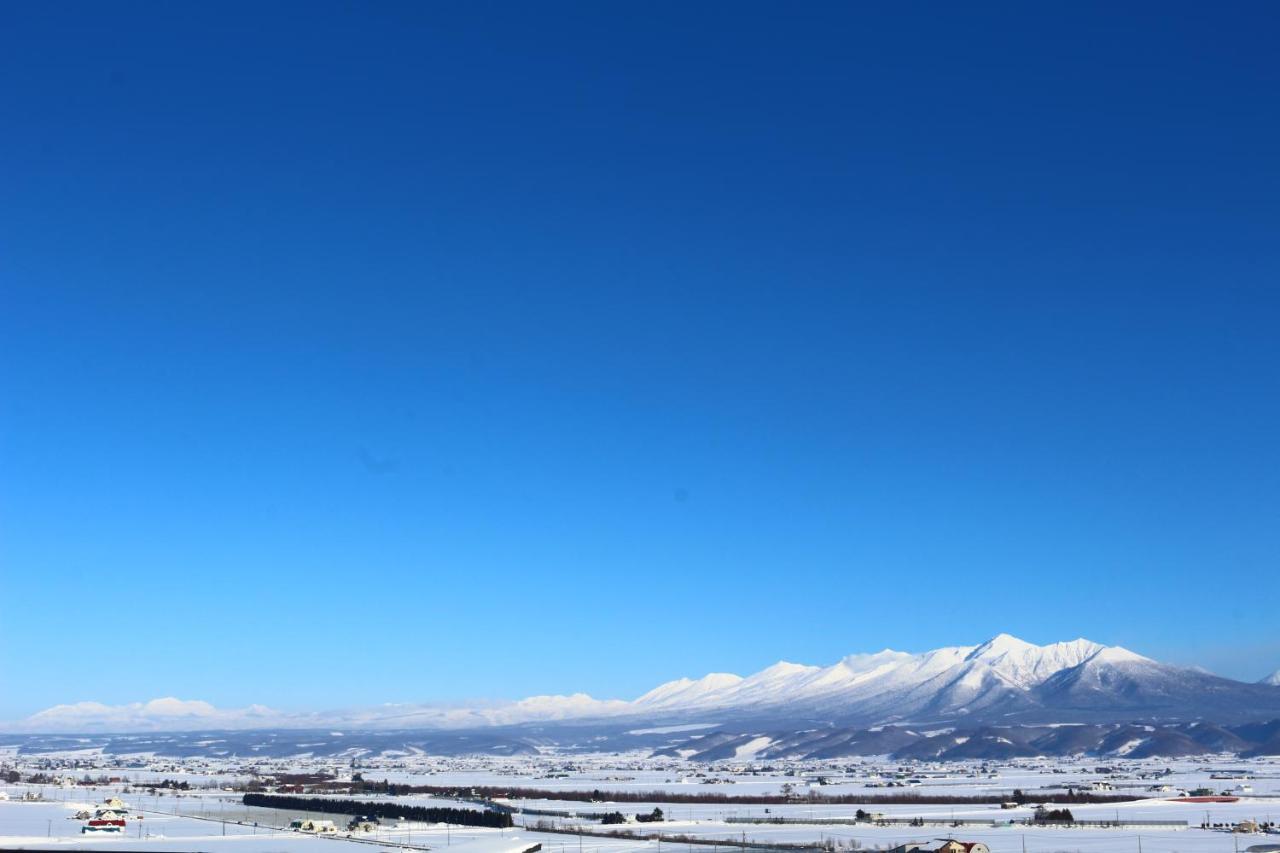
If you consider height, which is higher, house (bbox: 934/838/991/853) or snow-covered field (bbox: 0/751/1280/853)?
house (bbox: 934/838/991/853)

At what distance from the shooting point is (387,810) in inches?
2638

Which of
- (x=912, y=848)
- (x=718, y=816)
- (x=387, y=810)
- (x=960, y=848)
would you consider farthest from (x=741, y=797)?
(x=960, y=848)

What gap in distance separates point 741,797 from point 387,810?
27.4 meters

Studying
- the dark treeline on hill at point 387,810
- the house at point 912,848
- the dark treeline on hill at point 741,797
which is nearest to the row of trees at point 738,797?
the dark treeline on hill at point 741,797

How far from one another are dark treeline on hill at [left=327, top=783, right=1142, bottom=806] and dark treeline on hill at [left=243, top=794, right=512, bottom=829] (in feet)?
29.2

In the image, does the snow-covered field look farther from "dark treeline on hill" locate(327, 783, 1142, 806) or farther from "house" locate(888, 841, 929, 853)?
"house" locate(888, 841, 929, 853)

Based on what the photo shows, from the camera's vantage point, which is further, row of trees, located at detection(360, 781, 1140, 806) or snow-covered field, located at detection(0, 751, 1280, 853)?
row of trees, located at detection(360, 781, 1140, 806)

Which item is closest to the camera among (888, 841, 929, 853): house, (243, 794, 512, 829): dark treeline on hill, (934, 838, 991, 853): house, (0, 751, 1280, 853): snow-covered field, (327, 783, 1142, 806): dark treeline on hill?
(934, 838, 991, 853): house

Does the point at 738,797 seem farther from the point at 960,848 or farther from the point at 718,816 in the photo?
the point at 960,848

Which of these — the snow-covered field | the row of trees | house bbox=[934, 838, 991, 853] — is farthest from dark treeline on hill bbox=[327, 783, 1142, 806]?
house bbox=[934, 838, 991, 853]

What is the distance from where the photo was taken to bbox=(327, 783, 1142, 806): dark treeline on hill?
75.0m

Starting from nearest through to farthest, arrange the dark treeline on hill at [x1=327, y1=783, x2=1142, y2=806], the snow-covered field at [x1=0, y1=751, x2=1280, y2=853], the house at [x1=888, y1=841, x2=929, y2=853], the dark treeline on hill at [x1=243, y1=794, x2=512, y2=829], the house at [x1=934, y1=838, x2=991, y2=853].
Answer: the house at [x1=934, y1=838, x2=991, y2=853], the house at [x1=888, y1=841, x2=929, y2=853], the snow-covered field at [x1=0, y1=751, x2=1280, y2=853], the dark treeline on hill at [x1=243, y1=794, x2=512, y2=829], the dark treeline on hill at [x1=327, y1=783, x2=1142, y2=806]

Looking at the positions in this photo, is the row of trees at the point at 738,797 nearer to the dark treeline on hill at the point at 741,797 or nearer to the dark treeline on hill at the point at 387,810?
the dark treeline on hill at the point at 741,797

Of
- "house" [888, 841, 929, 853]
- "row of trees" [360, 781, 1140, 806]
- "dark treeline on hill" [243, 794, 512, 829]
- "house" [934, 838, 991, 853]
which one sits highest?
"house" [934, 838, 991, 853]
